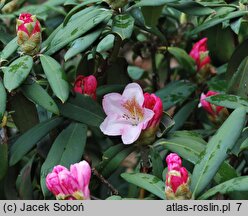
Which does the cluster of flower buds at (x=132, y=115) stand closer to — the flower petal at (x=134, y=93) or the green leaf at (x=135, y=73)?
the flower petal at (x=134, y=93)

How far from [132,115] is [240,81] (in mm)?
296

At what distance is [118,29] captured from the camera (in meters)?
1.61

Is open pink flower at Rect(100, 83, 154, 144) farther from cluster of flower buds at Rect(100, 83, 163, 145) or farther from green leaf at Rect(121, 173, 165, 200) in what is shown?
green leaf at Rect(121, 173, 165, 200)

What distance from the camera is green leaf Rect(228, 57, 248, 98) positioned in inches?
66.9

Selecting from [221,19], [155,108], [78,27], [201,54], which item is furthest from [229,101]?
[201,54]

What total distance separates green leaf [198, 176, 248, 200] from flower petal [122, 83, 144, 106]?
1.17 ft

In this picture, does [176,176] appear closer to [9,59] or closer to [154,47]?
[9,59]

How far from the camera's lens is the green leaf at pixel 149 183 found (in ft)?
4.54

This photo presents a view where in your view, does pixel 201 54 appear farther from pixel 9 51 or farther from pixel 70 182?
pixel 70 182

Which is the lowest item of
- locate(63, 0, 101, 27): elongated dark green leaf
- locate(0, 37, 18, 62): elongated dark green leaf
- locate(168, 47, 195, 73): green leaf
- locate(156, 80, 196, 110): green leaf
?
locate(156, 80, 196, 110): green leaf

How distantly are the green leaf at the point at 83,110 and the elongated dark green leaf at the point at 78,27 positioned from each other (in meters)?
0.14

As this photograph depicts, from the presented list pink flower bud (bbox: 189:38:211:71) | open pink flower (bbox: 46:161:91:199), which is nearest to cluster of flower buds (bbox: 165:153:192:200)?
open pink flower (bbox: 46:161:91:199)

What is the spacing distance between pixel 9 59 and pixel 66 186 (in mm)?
458

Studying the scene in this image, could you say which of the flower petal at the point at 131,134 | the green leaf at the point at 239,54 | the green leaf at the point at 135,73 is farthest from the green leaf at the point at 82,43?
the green leaf at the point at 135,73
